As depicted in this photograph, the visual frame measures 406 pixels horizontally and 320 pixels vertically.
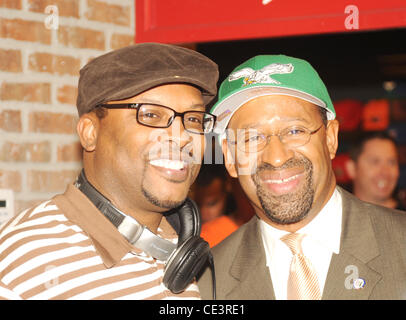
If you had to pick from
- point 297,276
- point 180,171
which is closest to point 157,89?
point 180,171

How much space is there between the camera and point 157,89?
6.74 ft

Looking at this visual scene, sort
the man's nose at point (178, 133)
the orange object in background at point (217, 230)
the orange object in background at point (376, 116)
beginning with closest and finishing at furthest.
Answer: the man's nose at point (178, 133) → the orange object in background at point (217, 230) → the orange object in background at point (376, 116)

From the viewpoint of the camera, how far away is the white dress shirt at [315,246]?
2232mm

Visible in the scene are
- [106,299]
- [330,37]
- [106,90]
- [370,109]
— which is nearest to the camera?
[106,299]

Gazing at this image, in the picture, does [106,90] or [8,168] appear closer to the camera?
[106,90]

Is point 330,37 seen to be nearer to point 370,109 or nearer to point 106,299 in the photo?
point 370,109

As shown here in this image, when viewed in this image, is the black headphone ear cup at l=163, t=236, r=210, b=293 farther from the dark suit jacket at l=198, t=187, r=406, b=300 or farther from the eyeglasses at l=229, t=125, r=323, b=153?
the eyeglasses at l=229, t=125, r=323, b=153

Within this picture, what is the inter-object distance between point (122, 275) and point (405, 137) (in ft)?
29.2

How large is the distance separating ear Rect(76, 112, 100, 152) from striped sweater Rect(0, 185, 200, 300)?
0.67 ft

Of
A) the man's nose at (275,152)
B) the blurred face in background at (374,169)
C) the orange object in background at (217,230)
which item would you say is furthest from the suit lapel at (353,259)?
the blurred face in background at (374,169)

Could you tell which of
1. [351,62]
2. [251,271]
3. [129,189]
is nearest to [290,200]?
[251,271]

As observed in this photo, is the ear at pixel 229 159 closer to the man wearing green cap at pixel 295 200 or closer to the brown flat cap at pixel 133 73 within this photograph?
the man wearing green cap at pixel 295 200

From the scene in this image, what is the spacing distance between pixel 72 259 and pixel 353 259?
3.76 feet

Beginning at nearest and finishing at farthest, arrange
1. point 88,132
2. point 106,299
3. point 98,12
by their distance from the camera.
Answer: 1. point 106,299
2. point 88,132
3. point 98,12
